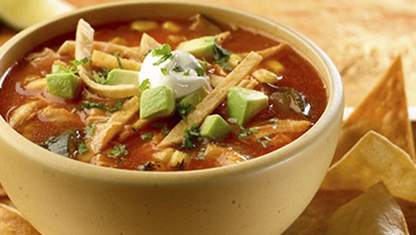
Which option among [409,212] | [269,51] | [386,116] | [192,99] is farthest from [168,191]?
[386,116]

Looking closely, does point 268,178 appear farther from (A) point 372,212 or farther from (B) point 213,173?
(A) point 372,212

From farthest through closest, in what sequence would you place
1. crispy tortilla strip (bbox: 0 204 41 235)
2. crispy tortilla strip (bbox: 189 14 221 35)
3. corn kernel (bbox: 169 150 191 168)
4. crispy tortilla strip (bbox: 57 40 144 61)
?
crispy tortilla strip (bbox: 189 14 221 35) → crispy tortilla strip (bbox: 57 40 144 61) → crispy tortilla strip (bbox: 0 204 41 235) → corn kernel (bbox: 169 150 191 168)

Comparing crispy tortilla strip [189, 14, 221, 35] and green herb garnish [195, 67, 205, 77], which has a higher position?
green herb garnish [195, 67, 205, 77]

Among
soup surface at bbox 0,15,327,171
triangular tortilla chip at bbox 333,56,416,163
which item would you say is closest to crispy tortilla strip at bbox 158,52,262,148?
soup surface at bbox 0,15,327,171

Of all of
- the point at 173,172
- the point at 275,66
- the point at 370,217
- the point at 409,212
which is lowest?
the point at 409,212

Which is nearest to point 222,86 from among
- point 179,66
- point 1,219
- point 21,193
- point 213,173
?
point 179,66

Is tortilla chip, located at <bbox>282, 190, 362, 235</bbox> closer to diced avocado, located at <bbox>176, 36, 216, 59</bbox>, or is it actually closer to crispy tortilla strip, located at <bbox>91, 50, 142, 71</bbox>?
diced avocado, located at <bbox>176, 36, 216, 59</bbox>

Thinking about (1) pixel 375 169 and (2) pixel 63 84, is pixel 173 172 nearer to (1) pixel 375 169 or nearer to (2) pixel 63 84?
(2) pixel 63 84
